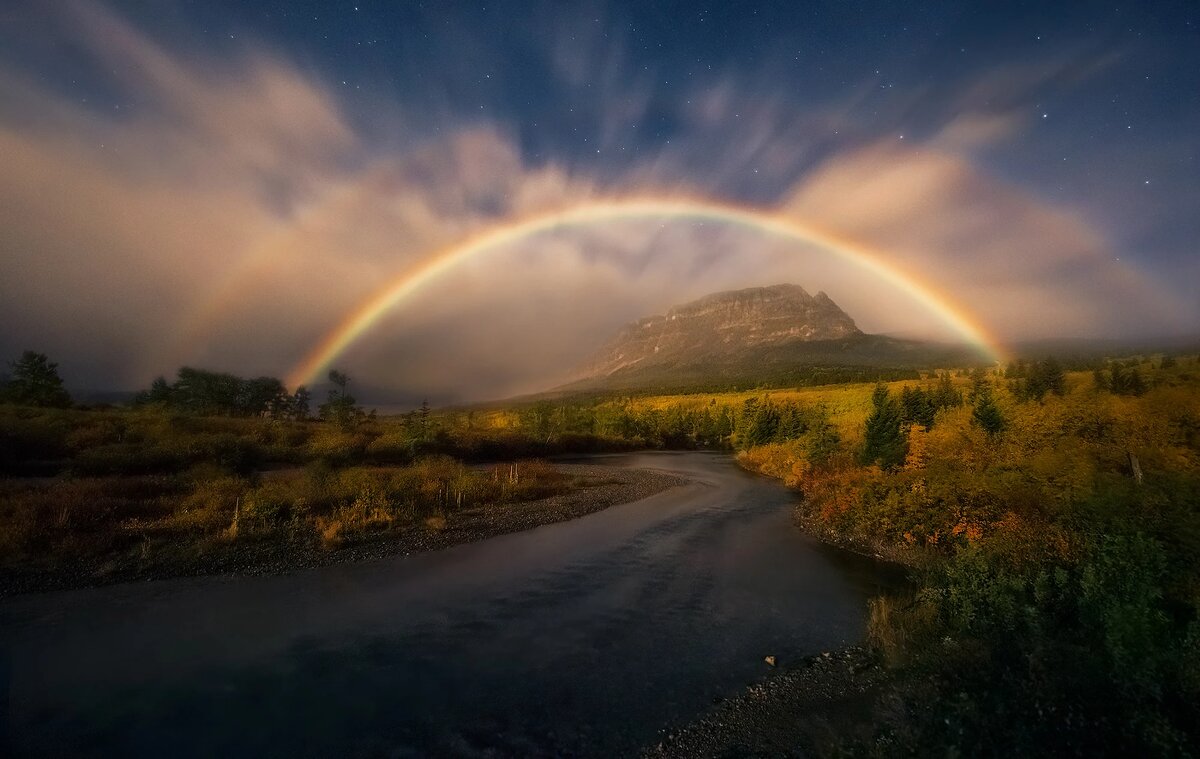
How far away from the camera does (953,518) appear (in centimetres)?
2509

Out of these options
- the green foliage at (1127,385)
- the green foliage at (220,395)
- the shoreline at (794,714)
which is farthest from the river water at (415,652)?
the green foliage at (220,395)

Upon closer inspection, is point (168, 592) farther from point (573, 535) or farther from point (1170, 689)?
point (1170, 689)

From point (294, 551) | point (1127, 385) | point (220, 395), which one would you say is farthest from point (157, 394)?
point (1127, 385)

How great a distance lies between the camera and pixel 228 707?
1289 cm

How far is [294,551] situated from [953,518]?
32238mm

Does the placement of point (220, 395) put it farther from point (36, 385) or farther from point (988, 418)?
point (988, 418)

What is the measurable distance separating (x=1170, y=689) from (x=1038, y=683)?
177cm

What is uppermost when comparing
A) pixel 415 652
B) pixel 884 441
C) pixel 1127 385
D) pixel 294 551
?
pixel 1127 385

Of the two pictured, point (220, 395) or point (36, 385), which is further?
point (220, 395)

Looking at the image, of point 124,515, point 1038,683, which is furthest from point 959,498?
point 124,515

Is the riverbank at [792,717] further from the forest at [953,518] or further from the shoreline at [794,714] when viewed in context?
the forest at [953,518]

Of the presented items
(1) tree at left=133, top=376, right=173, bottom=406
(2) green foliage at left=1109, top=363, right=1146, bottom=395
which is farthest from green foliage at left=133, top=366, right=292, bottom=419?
(2) green foliage at left=1109, top=363, right=1146, bottom=395

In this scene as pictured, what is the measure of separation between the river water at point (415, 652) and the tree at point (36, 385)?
239ft

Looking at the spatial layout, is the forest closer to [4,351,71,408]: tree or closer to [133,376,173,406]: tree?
[4,351,71,408]: tree
